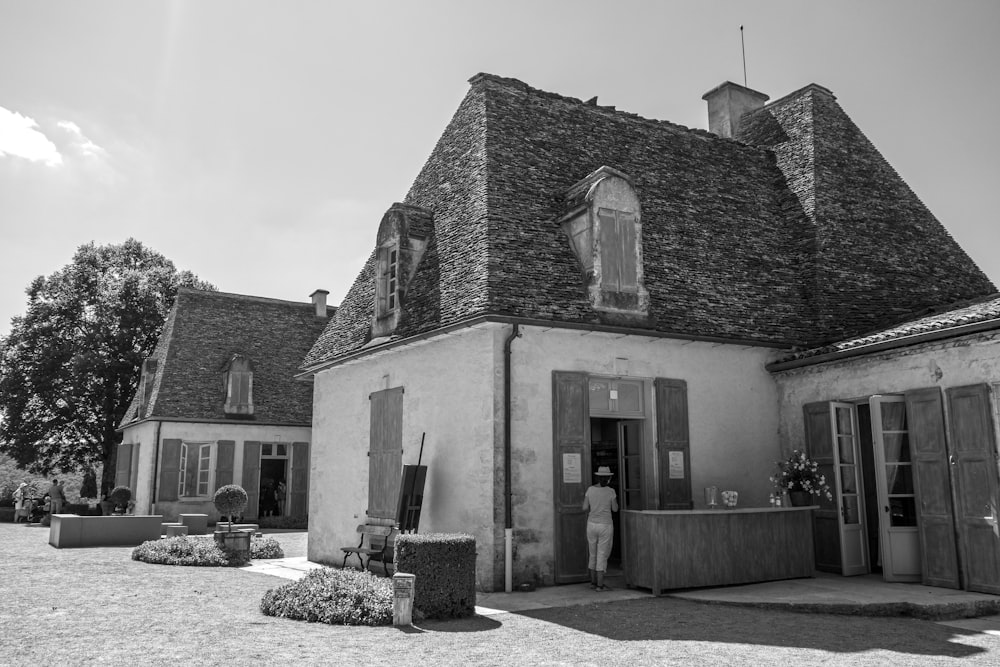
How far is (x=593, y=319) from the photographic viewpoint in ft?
38.1

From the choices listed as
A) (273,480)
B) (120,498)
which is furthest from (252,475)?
(120,498)

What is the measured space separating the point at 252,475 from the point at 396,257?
1427 cm

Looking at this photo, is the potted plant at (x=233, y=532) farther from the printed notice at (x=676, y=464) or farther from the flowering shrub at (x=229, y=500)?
the printed notice at (x=676, y=464)

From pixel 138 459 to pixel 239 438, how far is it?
3782mm

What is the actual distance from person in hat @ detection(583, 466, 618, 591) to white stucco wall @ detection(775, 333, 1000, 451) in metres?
4.20

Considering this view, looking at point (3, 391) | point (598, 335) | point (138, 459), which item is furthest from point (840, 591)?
point (3, 391)

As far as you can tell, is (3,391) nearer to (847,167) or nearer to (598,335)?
(598,335)

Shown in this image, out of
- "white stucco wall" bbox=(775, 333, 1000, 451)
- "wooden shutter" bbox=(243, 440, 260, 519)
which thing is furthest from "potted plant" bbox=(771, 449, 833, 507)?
"wooden shutter" bbox=(243, 440, 260, 519)

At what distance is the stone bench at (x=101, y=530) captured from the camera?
698 inches

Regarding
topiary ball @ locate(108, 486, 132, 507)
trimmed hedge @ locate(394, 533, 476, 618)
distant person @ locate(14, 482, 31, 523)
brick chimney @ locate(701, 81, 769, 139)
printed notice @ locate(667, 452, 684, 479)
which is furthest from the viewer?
distant person @ locate(14, 482, 31, 523)

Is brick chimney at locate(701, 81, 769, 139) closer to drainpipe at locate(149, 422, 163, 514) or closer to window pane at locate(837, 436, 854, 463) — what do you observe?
window pane at locate(837, 436, 854, 463)

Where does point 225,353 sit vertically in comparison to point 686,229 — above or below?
below

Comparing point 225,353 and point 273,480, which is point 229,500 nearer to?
point 225,353

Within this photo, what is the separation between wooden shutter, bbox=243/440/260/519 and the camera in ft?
81.4
